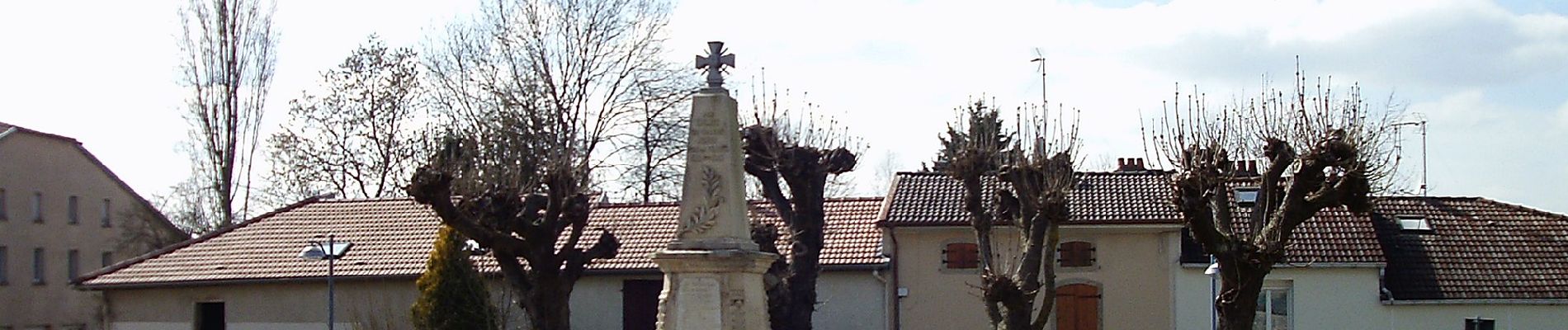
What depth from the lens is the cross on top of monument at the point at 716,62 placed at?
18.7 metres

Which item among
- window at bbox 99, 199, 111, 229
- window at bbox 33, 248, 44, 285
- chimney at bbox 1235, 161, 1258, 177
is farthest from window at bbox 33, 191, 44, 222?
chimney at bbox 1235, 161, 1258, 177

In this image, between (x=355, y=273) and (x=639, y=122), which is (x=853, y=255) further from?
(x=355, y=273)

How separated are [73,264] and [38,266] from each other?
1579 millimetres

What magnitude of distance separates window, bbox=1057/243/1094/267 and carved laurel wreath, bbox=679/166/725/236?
15528mm

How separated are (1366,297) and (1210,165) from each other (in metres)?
9.15

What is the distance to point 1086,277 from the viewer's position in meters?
32.8

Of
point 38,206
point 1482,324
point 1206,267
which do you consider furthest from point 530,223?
point 38,206

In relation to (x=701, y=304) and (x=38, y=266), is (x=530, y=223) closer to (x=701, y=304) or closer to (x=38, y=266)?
(x=701, y=304)

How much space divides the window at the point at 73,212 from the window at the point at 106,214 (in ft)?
3.28

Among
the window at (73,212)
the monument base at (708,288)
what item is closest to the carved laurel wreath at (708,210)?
the monument base at (708,288)

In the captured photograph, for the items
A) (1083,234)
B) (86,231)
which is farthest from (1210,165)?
(86,231)

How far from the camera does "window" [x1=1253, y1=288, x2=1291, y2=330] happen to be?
32.1 meters

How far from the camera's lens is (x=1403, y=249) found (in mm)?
33344

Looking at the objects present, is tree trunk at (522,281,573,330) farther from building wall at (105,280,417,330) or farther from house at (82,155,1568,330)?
building wall at (105,280,417,330)
